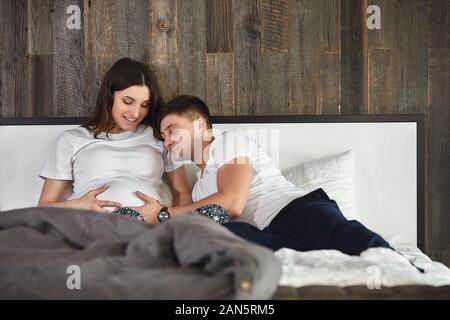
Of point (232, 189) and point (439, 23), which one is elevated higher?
point (439, 23)

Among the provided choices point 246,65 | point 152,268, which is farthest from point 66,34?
point 152,268

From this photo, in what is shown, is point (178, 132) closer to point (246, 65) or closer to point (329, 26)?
point (246, 65)

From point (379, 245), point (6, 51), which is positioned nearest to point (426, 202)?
point (379, 245)

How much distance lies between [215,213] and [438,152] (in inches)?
53.1

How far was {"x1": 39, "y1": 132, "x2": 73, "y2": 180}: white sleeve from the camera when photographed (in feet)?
8.48

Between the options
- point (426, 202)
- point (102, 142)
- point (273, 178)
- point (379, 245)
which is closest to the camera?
point (379, 245)

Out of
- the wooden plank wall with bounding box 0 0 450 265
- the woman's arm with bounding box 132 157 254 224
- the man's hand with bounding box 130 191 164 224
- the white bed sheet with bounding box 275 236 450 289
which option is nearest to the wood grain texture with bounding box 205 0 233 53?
the wooden plank wall with bounding box 0 0 450 265

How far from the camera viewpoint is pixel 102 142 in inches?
103

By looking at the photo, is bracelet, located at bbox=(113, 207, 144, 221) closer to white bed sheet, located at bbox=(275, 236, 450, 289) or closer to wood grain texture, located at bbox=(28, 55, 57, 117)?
white bed sheet, located at bbox=(275, 236, 450, 289)

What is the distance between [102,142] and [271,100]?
34.2 inches

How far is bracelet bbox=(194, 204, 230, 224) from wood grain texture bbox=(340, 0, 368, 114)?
3.36ft

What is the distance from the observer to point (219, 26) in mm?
2834

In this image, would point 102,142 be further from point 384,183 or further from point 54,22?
point 384,183
